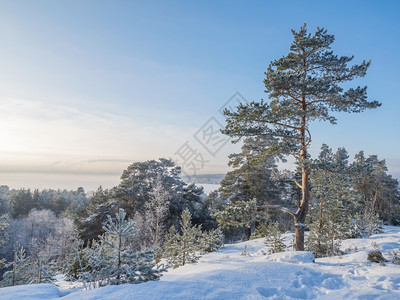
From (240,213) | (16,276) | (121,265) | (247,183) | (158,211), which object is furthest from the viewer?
(247,183)

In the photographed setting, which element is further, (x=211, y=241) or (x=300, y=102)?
(x=211, y=241)

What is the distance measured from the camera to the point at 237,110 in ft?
30.1

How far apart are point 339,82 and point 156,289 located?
9.79 m

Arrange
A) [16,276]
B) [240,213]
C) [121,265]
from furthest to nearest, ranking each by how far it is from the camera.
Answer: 1. [240,213]
2. [16,276]
3. [121,265]

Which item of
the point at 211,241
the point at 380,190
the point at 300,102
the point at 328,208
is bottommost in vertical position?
the point at 211,241

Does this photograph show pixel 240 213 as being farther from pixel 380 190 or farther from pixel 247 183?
pixel 380 190

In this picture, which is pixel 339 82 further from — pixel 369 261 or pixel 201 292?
pixel 201 292

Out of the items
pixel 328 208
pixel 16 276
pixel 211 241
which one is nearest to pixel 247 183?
pixel 211 241

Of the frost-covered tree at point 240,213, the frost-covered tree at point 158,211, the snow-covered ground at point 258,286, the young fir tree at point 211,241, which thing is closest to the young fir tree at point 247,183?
the frost-covered tree at point 158,211

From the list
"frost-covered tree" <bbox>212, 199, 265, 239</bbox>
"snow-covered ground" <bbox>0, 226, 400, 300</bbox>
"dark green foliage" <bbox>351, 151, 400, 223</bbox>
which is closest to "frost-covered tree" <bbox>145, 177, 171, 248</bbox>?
"frost-covered tree" <bbox>212, 199, 265, 239</bbox>

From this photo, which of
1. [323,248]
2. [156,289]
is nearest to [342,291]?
[156,289]

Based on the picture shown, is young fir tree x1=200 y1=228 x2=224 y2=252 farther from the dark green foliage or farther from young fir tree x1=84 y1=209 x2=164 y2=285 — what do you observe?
the dark green foliage

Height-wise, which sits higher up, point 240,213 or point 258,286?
point 240,213

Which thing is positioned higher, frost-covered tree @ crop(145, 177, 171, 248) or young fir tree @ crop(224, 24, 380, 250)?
young fir tree @ crop(224, 24, 380, 250)
